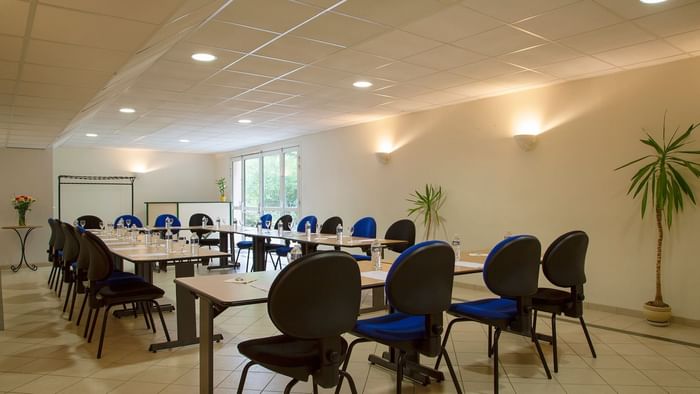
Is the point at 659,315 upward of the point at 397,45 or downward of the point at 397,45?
downward

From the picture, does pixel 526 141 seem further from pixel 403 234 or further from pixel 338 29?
pixel 338 29

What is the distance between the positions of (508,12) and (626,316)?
341cm

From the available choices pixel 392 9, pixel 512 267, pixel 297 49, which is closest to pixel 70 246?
pixel 297 49

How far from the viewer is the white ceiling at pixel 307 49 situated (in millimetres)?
3053

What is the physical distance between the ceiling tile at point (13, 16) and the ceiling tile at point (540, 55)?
3693 mm

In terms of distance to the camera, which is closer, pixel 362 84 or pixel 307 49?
pixel 307 49

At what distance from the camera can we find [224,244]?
28.6 ft

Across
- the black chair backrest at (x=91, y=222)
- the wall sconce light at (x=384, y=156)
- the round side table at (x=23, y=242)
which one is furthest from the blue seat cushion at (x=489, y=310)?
the round side table at (x=23, y=242)

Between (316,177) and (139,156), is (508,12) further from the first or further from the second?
(139,156)

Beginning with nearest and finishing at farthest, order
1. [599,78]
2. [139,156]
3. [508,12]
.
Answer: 1. [508,12]
2. [599,78]
3. [139,156]

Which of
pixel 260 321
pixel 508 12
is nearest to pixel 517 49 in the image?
pixel 508 12

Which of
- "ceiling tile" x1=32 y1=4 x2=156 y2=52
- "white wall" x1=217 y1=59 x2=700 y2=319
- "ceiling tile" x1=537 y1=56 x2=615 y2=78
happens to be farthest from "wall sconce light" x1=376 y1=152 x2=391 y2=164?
"ceiling tile" x1=32 y1=4 x2=156 y2=52

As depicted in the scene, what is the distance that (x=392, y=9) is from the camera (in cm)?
329

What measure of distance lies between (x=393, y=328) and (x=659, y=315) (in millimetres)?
3202
